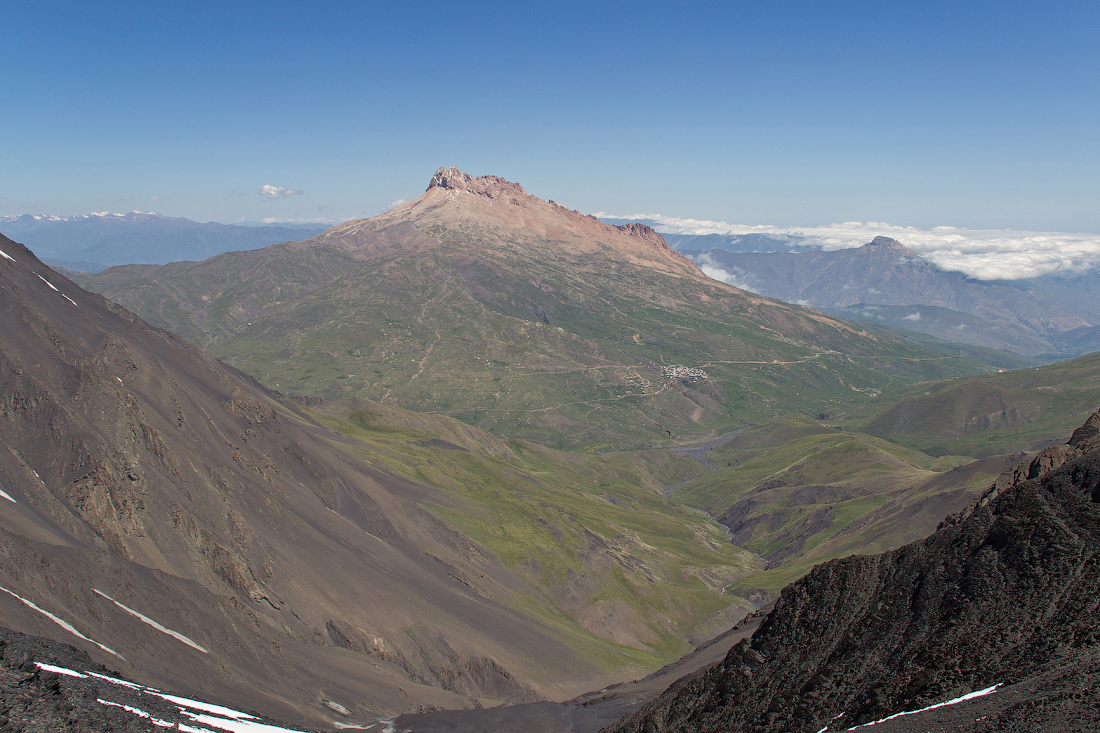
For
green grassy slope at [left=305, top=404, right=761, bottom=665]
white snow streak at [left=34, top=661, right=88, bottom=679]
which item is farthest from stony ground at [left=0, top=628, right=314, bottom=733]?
green grassy slope at [left=305, top=404, right=761, bottom=665]

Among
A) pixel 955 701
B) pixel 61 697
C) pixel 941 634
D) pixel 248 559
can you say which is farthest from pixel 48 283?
pixel 955 701

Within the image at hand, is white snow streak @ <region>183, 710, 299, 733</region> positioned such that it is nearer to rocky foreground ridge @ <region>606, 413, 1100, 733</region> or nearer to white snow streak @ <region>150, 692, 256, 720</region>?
white snow streak @ <region>150, 692, 256, 720</region>

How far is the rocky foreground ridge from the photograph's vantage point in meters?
40.9

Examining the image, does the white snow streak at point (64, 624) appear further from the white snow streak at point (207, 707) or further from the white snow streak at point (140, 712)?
the white snow streak at point (140, 712)

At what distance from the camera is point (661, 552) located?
600ft

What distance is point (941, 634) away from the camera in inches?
1845

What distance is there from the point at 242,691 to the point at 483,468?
13176cm

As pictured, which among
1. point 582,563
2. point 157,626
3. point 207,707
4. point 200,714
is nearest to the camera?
point 200,714

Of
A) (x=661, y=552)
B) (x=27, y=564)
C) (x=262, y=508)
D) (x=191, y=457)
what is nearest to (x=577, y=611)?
(x=661, y=552)

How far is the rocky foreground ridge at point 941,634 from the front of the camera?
4091cm

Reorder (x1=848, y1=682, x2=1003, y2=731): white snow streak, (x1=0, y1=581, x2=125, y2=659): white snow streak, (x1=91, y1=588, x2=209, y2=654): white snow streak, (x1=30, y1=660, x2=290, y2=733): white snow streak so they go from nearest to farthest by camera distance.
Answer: (x1=848, y1=682, x2=1003, y2=731): white snow streak, (x1=30, y1=660, x2=290, y2=733): white snow streak, (x1=0, y1=581, x2=125, y2=659): white snow streak, (x1=91, y1=588, x2=209, y2=654): white snow streak

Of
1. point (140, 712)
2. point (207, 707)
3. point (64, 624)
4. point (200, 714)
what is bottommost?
point (207, 707)

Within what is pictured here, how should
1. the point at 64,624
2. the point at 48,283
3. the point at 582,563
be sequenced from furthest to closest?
1. the point at 582,563
2. the point at 48,283
3. the point at 64,624

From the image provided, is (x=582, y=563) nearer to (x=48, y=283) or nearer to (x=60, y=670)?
(x=48, y=283)
